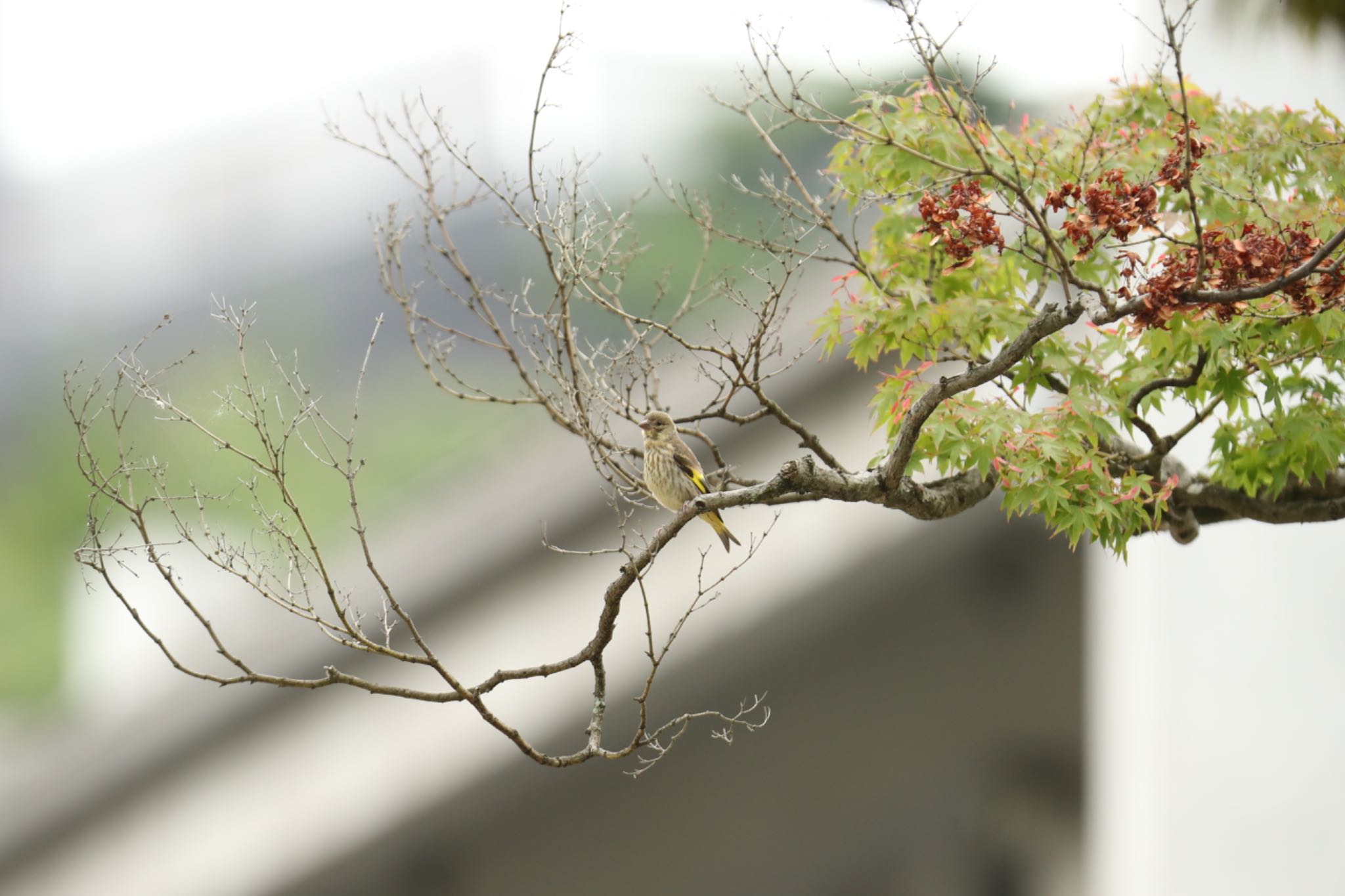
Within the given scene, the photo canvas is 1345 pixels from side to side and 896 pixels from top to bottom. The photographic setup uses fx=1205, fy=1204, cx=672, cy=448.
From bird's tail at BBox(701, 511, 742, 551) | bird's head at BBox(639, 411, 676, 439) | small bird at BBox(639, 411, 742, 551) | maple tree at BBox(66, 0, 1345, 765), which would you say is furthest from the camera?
bird's tail at BBox(701, 511, 742, 551)

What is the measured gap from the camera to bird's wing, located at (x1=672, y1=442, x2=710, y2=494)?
473 centimetres

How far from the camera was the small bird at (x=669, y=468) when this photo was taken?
467 cm

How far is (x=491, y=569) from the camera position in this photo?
10.7m

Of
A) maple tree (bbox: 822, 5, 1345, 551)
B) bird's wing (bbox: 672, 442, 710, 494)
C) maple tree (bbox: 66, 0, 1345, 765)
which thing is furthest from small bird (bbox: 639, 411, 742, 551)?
maple tree (bbox: 822, 5, 1345, 551)

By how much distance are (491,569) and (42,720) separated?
1369 centimetres

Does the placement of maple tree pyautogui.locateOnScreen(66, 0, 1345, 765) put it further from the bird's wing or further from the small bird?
the bird's wing

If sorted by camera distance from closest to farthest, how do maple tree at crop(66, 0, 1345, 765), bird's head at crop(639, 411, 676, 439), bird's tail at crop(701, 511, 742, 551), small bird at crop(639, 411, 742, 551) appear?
maple tree at crop(66, 0, 1345, 765) < bird's head at crop(639, 411, 676, 439) < small bird at crop(639, 411, 742, 551) < bird's tail at crop(701, 511, 742, 551)

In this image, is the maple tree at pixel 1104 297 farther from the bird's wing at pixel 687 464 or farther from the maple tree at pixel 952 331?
the bird's wing at pixel 687 464

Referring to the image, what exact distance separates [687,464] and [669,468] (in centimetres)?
12

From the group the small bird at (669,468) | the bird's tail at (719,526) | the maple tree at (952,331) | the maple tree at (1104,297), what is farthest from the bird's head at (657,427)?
the maple tree at (1104,297)

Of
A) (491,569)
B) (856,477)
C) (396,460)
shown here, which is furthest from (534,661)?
(396,460)

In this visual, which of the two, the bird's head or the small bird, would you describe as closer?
the bird's head

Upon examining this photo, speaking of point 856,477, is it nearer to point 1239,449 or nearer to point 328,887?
point 1239,449

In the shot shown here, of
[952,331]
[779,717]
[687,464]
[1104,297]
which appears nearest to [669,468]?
[687,464]
